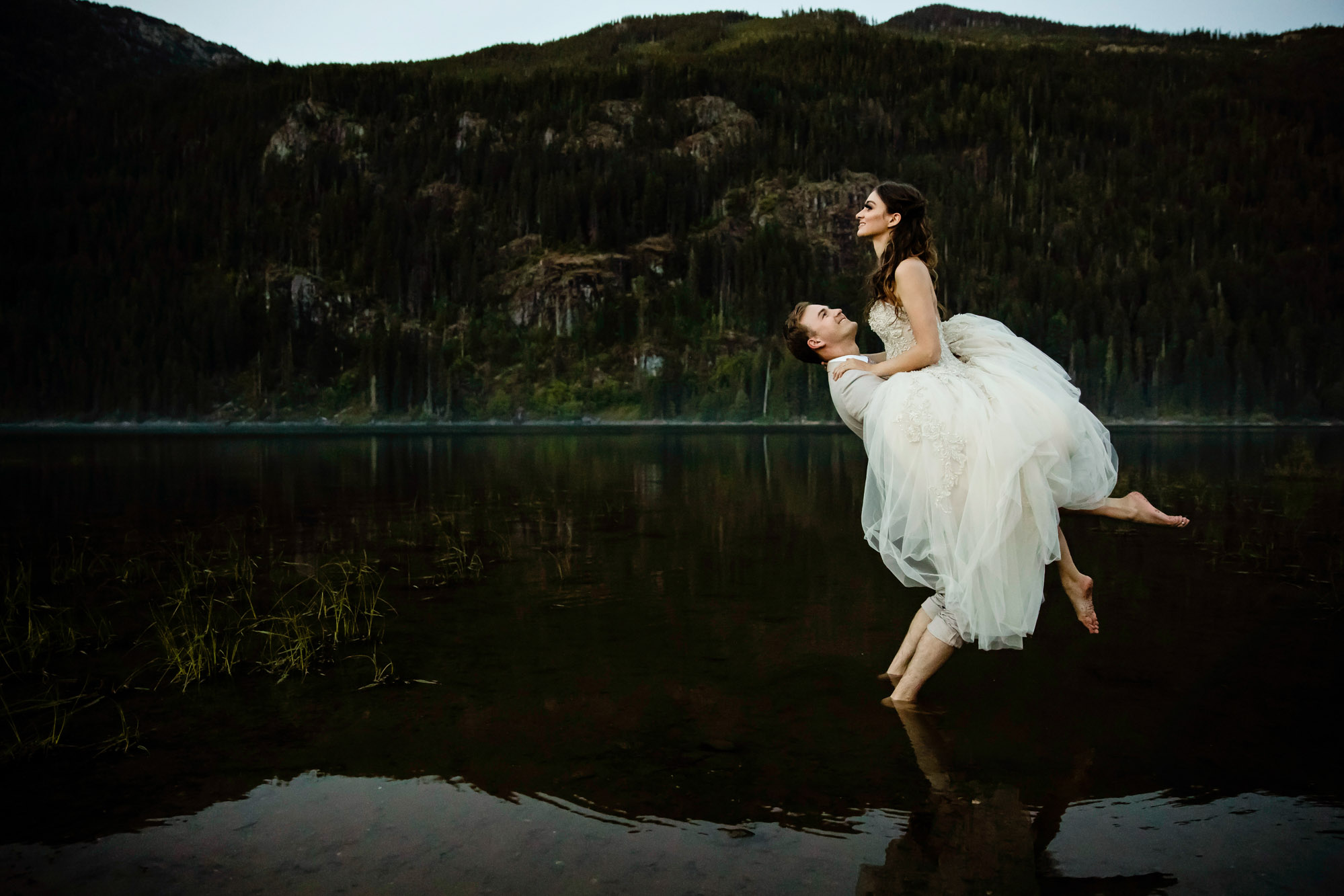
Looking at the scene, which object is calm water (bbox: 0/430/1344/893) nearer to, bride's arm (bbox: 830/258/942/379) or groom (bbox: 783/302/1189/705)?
groom (bbox: 783/302/1189/705)

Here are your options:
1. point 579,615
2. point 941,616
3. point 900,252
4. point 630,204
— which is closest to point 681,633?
point 579,615

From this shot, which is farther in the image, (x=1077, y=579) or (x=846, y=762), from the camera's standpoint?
(x=1077, y=579)

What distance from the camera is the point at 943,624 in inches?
220

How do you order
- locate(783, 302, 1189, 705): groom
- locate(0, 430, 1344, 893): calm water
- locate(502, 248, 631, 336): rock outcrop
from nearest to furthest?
1. locate(0, 430, 1344, 893): calm water
2. locate(783, 302, 1189, 705): groom
3. locate(502, 248, 631, 336): rock outcrop

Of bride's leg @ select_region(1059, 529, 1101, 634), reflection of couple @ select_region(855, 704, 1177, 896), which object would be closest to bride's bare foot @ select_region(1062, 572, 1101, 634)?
bride's leg @ select_region(1059, 529, 1101, 634)

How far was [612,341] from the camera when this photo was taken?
15862 centimetres

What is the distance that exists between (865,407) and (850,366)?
0.91ft

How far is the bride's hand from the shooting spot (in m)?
5.88

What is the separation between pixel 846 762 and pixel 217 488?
71.8 ft

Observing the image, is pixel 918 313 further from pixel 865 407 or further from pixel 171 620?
pixel 171 620

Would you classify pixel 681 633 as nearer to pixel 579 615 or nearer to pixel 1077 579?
pixel 579 615

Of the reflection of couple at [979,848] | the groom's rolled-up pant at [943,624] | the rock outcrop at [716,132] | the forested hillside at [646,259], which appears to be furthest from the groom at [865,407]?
the rock outcrop at [716,132]

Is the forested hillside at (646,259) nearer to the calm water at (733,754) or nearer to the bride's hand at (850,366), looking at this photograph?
the calm water at (733,754)

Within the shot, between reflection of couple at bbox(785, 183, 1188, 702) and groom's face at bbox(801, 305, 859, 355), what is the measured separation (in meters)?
0.09
